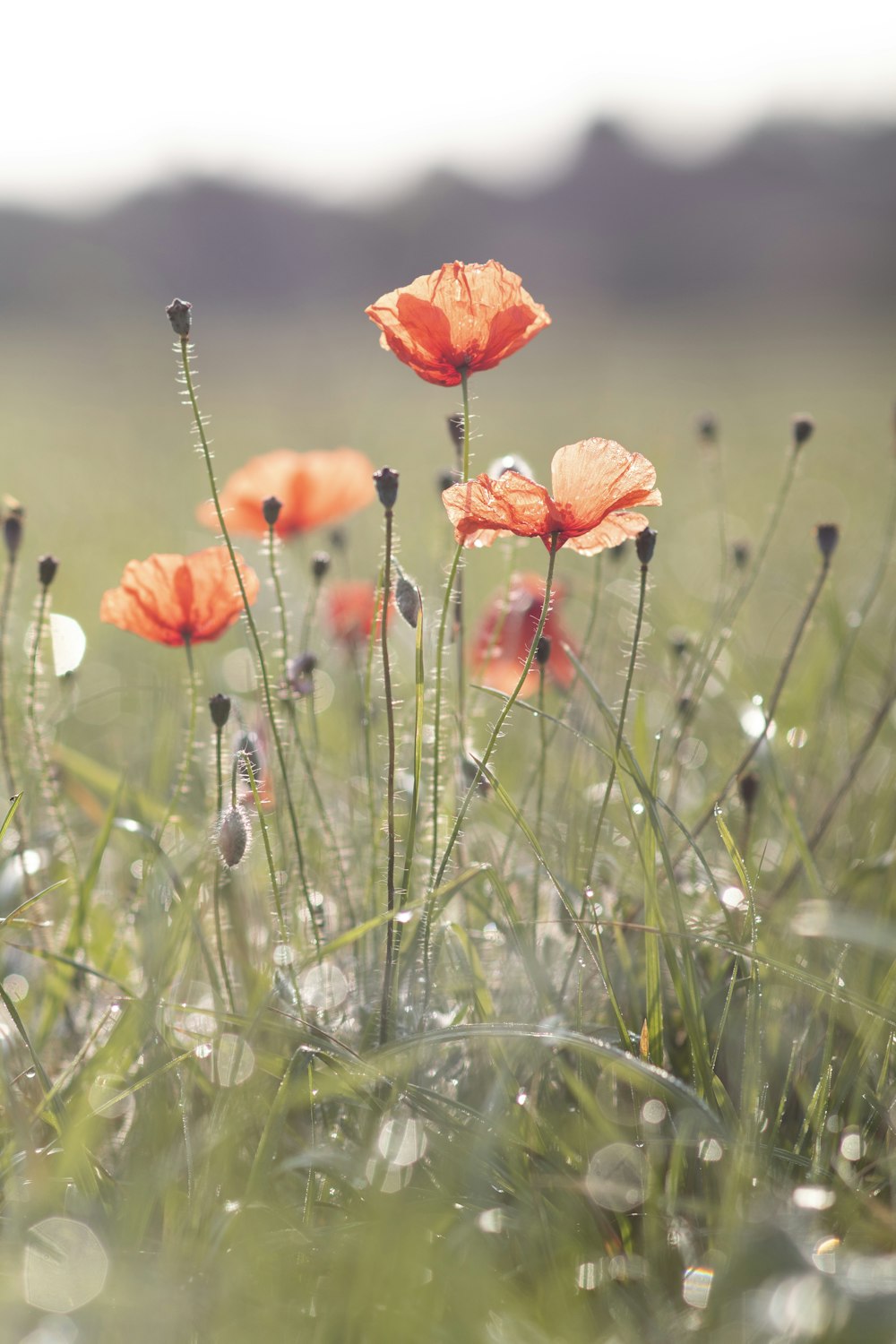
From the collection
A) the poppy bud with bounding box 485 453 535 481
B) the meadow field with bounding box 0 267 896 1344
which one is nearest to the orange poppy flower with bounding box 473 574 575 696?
the meadow field with bounding box 0 267 896 1344

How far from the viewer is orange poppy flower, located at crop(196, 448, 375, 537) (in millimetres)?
2141

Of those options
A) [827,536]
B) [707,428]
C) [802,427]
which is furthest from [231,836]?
[707,428]

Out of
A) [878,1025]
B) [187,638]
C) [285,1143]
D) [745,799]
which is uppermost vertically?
[187,638]

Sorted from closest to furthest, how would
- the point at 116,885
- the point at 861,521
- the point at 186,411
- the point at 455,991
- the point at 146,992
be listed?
1. the point at 146,992
2. the point at 455,991
3. the point at 116,885
4. the point at 861,521
5. the point at 186,411

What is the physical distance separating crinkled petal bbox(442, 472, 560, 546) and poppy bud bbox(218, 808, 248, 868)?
428mm

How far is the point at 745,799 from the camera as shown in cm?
161

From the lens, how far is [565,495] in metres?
1.36

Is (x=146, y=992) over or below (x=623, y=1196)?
over

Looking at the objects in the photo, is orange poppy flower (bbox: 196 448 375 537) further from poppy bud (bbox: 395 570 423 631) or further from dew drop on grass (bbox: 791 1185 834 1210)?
dew drop on grass (bbox: 791 1185 834 1210)

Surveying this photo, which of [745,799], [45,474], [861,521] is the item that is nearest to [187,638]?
[745,799]

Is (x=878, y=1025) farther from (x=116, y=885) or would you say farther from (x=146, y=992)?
(x=116, y=885)

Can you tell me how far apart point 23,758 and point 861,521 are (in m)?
4.01

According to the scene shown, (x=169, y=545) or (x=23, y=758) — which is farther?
(x=169, y=545)

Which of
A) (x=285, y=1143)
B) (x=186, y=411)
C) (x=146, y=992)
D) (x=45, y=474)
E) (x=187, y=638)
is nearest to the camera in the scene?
(x=146, y=992)
